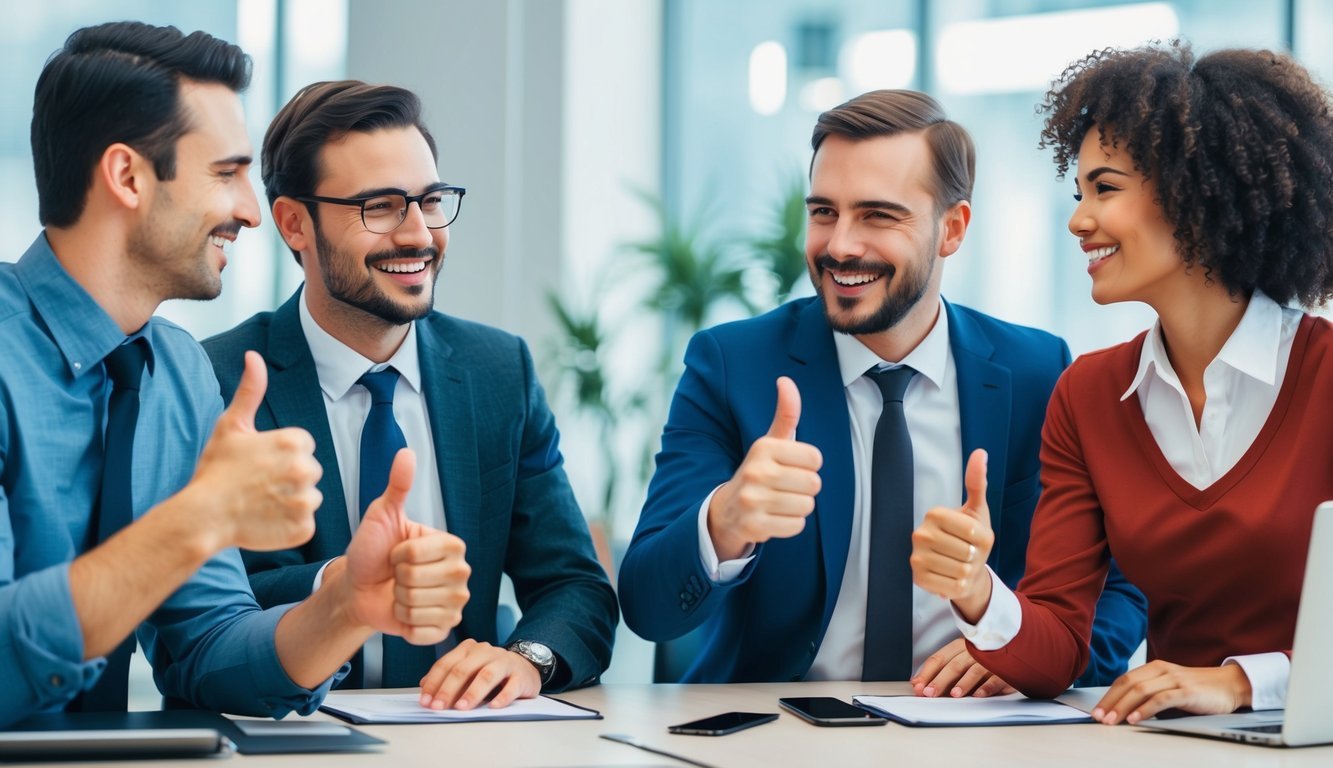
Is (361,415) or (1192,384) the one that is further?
(361,415)

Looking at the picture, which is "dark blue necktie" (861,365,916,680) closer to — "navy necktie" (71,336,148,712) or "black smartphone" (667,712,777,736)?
"black smartphone" (667,712,777,736)

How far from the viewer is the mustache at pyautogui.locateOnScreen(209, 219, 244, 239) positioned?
2.03 m

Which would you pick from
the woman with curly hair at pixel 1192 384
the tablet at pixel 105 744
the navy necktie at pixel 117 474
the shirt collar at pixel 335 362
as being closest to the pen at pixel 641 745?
the tablet at pixel 105 744

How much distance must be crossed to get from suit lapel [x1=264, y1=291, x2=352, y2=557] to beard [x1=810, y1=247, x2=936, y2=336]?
1009mm

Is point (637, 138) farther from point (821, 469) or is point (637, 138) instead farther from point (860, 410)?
point (821, 469)

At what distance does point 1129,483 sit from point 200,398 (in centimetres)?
153

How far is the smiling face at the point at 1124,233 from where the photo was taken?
2303mm

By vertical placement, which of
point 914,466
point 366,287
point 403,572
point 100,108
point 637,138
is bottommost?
point 403,572

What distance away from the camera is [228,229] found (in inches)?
80.6

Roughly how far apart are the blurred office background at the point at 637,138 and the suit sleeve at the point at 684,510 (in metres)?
2.81

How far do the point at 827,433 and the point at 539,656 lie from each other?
78 centimetres

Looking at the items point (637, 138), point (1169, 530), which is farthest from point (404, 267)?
point (637, 138)

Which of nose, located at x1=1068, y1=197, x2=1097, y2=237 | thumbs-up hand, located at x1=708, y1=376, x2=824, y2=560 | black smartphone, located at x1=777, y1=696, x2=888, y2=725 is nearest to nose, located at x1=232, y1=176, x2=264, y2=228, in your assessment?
thumbs-up hand, located at x1=708, y1=376, x2=824, y2=560

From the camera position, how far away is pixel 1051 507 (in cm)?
239
